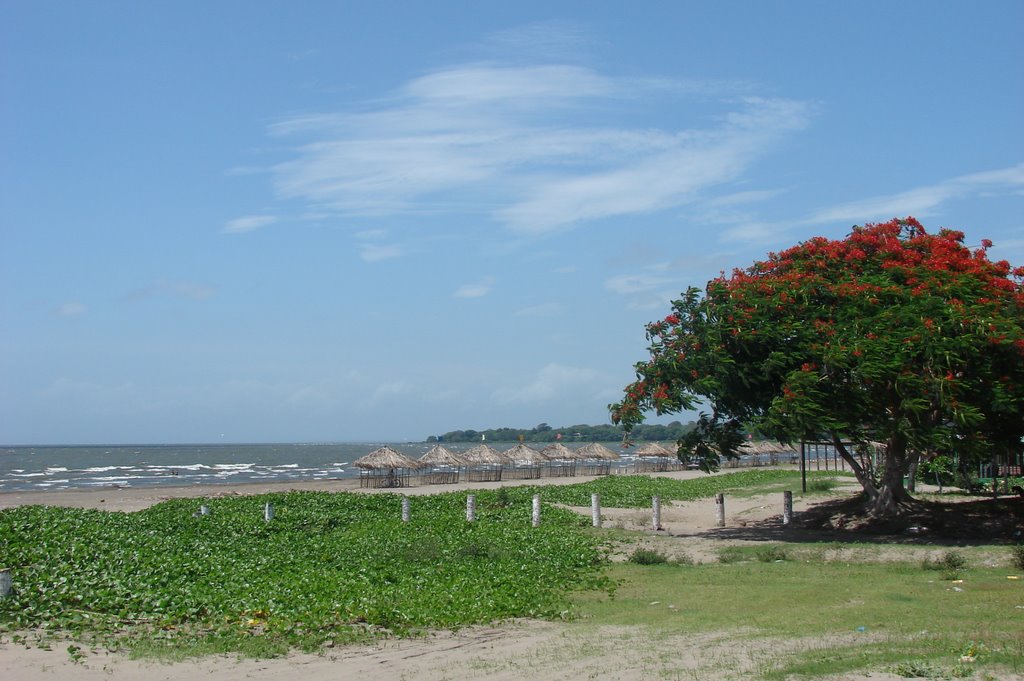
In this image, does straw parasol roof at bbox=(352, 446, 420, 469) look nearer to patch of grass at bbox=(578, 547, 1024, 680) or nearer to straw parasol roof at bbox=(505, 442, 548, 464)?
straw parasol roof at bbox=(505, 442, 548, 464)

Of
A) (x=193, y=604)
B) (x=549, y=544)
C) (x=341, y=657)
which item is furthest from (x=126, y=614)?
(x=549, y=544)

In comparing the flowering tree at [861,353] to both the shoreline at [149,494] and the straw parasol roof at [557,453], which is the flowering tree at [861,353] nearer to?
the shoreline at [149,494]

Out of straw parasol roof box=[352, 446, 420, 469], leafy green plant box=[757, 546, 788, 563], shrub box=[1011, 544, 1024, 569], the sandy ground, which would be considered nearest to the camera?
the sandy ground

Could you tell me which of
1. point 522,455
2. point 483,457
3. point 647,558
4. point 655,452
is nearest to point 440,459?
point 483,457

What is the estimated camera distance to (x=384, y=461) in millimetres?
52688

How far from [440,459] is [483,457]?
4213mm

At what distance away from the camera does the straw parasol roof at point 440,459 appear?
56.0 m

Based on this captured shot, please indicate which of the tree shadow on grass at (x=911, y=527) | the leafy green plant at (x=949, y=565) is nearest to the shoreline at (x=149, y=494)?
A: the tree shadow on grass at (x=911, y=527)

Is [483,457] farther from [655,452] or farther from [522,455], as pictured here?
[655,452]

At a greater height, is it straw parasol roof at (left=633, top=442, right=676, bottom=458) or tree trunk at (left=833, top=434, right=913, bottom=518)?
tree trunk at (left=833, top=434, right=913, bottom=518)

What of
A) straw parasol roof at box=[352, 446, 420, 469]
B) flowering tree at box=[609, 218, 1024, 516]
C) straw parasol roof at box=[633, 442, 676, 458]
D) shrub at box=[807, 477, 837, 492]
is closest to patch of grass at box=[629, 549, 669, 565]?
flowering tree at box=[609, 218, 1024, 516]

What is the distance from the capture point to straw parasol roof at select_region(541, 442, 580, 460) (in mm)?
64188

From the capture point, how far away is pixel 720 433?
74.5ft

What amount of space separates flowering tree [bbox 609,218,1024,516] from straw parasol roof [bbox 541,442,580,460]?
41.5 meters
